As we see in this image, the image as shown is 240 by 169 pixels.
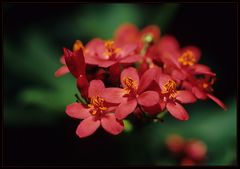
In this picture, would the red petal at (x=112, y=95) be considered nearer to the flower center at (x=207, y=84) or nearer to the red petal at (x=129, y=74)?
the red petal at (x=129, y=74)

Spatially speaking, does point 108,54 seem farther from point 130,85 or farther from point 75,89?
point 75,89

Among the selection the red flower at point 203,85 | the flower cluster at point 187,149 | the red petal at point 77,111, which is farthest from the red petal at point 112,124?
the flower cluster at point 187,149

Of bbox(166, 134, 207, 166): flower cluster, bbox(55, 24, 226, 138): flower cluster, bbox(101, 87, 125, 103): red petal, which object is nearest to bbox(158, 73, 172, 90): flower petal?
bbox(55, 24, 226, 138): flower cluster

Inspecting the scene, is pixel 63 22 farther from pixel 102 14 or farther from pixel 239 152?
pixel 239 152

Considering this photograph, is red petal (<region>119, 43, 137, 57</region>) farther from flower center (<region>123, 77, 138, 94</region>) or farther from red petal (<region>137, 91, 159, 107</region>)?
red petal (<region>137, 91, 159, 107</region>)

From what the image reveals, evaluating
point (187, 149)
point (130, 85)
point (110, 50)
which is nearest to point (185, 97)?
point (130, 85)

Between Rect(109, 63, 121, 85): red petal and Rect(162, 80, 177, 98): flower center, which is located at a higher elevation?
Rect(109, 63, 121, 85): red petal

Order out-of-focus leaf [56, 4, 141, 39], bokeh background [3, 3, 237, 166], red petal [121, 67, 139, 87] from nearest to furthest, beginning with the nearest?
red petal [121, 67, 139, 87] → bokeh background [3, 3, 237, 166] → out-of-focus leaf [56, 4, 141, 39]

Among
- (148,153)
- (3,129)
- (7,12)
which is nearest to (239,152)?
(148,153)
